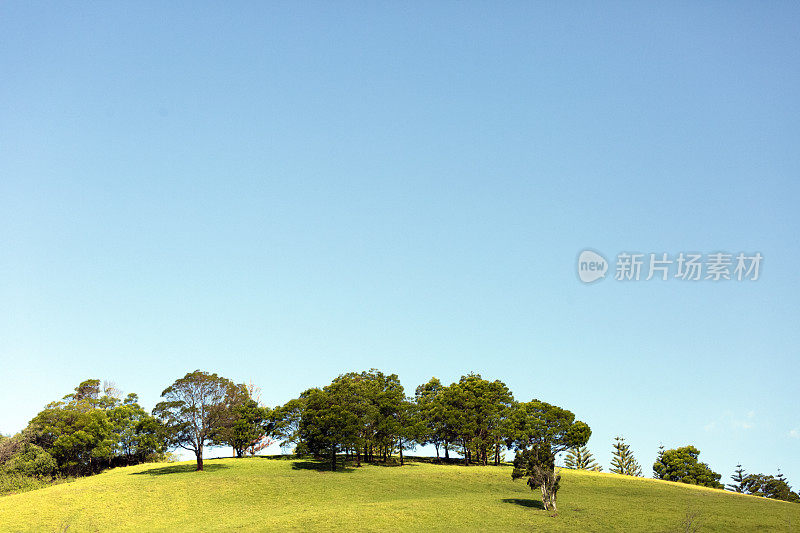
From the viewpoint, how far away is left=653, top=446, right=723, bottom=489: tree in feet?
351

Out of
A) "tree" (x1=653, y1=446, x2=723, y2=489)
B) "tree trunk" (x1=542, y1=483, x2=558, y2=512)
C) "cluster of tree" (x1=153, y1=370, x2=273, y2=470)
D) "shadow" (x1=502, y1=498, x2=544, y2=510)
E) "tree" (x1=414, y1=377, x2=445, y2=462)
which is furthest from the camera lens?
"tree" (x1=653, y1=446, x2=723, y2=489)

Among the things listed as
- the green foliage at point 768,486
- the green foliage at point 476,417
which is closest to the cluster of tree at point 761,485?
the green foliage at point 768,486

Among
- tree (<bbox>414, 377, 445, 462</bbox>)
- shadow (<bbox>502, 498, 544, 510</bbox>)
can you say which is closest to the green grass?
shadow (<bbox>502, 498, 544, 510</bbox>)

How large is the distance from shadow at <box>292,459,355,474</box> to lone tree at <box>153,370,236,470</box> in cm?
1420

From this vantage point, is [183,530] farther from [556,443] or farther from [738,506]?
[556,443]

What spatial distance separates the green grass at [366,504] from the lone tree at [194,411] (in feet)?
16.3

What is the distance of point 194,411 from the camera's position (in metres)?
79.6

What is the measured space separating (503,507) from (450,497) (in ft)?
25.8

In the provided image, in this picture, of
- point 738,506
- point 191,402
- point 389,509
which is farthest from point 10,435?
point 738,506

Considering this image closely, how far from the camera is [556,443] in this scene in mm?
101562

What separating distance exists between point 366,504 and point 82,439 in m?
58.3

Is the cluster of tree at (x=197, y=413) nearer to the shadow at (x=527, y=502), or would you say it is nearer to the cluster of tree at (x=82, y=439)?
the cluster of tree at (x=82, y=439)

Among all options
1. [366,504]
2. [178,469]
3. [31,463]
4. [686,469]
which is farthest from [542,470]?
[31,463]

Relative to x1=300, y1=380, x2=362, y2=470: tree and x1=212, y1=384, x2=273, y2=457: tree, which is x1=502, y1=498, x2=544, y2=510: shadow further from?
x1=212, y1=384, x2=273, y2=457: tree
